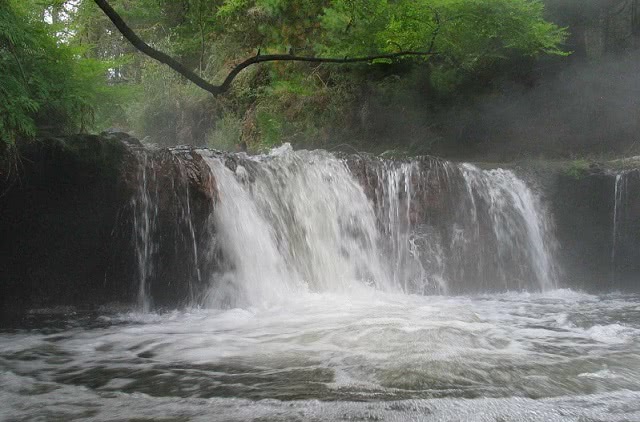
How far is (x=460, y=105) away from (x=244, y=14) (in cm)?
627

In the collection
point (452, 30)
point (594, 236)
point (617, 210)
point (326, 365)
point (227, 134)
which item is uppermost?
point (452, 30)

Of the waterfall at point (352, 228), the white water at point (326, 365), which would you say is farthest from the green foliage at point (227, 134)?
the white water at point (326, 365)

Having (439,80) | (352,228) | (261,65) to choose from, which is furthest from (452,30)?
(261,65)

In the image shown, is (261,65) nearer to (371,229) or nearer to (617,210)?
(371,229)

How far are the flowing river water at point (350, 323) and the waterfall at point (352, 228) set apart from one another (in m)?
0.02

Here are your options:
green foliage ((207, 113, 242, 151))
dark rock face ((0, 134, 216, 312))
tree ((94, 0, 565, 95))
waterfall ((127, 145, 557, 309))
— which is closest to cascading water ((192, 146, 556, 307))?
waterfall ((127, 145, 557, 309))

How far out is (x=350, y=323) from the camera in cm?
599

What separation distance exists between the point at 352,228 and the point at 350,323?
3.25m

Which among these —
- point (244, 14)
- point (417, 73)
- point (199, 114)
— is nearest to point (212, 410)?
point (417, 73)

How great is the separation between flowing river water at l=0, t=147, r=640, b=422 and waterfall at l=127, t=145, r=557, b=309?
0.07ft

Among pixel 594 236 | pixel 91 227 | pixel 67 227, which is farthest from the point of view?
pixel 594 236

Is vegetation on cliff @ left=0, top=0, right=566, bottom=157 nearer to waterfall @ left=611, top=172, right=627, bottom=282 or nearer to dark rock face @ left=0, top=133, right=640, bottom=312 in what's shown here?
dark rock face @ left=0, top=133, right=640, bottom=312

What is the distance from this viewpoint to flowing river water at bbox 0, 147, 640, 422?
3557mm

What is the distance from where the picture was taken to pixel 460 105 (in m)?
12.6
